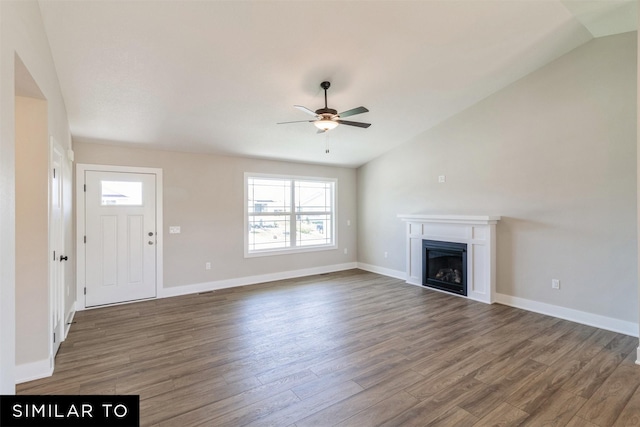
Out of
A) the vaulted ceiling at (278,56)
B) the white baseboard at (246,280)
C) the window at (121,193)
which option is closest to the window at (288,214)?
the white baseboard at (246,280)

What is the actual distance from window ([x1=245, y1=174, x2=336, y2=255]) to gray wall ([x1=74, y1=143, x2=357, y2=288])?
0.22 meters

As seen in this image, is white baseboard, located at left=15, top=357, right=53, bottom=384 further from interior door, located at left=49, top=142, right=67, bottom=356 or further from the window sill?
the window sill

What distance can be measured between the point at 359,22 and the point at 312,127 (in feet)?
6.76

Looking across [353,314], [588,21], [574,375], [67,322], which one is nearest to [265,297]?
[353,314]

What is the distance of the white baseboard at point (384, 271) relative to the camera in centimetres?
616

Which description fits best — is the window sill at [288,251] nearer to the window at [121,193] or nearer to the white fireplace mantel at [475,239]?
the window at [121,193]

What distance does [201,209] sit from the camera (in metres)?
5.34

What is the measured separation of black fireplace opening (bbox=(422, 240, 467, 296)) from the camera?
4.96 metres

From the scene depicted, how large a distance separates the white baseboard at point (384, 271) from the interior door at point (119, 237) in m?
4.30

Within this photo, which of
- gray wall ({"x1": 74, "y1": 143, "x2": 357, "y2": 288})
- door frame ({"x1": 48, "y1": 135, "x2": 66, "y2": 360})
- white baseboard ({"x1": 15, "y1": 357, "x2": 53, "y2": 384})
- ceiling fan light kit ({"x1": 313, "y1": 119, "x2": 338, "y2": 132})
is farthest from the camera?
gray wall ({"x1": 74, "y1": 143, "x2": 357, "y2": 288})

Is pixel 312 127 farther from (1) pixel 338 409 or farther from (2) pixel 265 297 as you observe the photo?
(1) pixel 338 409

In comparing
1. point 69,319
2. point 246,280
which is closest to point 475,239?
point 246,280

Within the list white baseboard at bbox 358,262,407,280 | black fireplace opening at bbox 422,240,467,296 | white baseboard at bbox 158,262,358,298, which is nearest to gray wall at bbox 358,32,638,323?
black fireplace opening at bbox 422,240,467,296

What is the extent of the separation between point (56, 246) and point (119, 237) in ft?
5.40
